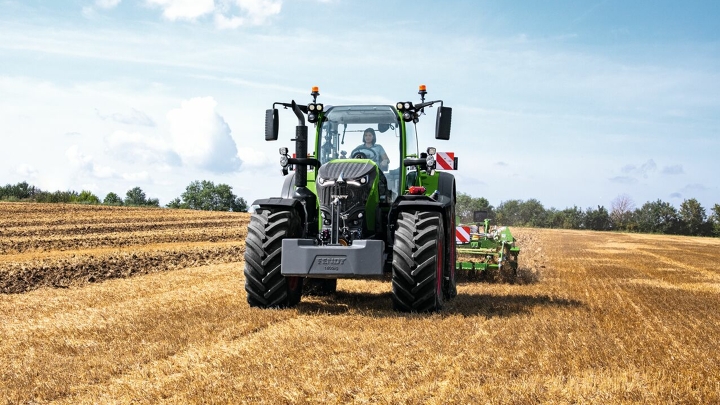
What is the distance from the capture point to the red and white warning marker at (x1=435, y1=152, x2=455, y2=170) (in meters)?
12.9

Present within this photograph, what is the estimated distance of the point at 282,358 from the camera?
587cm

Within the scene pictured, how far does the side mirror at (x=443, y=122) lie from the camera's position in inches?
355

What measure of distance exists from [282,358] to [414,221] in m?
2.96

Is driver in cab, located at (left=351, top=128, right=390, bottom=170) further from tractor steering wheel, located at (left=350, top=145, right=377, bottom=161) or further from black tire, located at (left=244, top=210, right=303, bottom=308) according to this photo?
black tire, located at (left=244, top=210, right=303, bottom=308)

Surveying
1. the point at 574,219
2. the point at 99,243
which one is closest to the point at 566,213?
the point at 574,219

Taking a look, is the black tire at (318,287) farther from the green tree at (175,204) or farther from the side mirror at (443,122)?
the green tree at (175,204)

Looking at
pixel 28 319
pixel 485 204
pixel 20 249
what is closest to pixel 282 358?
pixel 28 319

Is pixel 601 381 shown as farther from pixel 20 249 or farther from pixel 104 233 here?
pixel 104 233

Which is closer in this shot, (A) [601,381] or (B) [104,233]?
(A) [601,381]

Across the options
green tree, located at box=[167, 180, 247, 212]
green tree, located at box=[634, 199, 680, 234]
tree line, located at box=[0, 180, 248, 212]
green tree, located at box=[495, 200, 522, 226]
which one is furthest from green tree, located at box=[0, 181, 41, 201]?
green tree, located at box=[495, 200, 522, 226]

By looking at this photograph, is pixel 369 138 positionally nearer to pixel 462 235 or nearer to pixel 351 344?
pixel 351 344

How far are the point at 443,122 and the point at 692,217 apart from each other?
57348 mm

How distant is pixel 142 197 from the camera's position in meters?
58.5

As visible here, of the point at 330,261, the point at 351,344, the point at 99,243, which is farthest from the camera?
the point at 99,243
